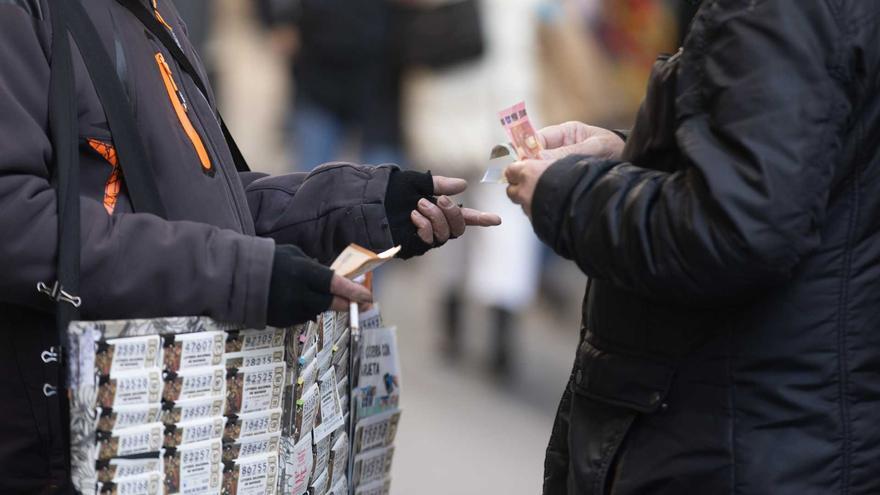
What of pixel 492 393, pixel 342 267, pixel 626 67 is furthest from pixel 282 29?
pixel 342 267

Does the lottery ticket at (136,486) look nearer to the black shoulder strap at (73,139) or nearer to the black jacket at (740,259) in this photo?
the black shoulder strap at (73,139)

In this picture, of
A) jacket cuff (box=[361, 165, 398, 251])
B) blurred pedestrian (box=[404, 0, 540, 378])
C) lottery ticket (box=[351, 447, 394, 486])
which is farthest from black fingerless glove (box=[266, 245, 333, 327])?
blurred pedestrian (box=[404, 0, 540, 378])

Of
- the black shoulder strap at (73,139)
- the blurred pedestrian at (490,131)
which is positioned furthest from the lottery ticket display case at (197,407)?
the blurred pedestrian at (490,131)

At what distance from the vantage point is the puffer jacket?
6.12ft

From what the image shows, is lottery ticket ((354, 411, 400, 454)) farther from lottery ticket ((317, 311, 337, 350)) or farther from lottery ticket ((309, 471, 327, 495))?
lottery ticket ((317, 311, 337, 350))

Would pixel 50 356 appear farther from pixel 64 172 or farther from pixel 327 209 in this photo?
pixel 327 209

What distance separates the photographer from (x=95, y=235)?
1897 mm

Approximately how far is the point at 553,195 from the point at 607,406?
0.38 meters

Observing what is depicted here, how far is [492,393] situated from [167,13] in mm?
3777

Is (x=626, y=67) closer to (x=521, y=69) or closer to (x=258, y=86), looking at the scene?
(x=521, y=69)

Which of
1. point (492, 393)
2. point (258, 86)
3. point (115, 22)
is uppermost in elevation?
point (115, 22)

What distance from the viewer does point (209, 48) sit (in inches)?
405

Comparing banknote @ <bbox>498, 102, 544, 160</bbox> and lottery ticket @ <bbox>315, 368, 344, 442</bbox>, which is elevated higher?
banknote @ <bbox>498, 102, 544, 160</bbox>

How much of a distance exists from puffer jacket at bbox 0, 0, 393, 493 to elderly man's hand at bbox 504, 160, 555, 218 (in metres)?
0.42
